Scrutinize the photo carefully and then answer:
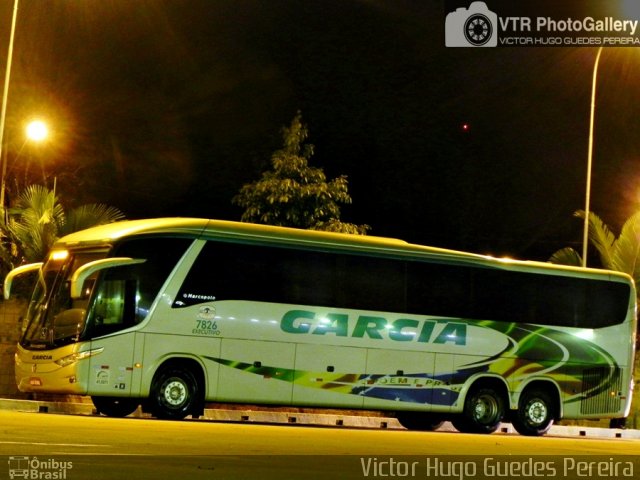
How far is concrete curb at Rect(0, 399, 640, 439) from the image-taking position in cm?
2380

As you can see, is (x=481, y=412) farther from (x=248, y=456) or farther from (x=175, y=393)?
(x=248, y=456)

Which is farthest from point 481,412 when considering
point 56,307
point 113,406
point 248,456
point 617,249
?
point 248,456

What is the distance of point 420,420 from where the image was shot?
25.9 meters

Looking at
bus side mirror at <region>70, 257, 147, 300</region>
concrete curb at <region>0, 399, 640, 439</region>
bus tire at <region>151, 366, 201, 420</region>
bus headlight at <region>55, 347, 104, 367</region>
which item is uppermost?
bus side mirror at <region>70, 257, 147, 300</region>

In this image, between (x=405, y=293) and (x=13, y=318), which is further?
(x=13, y=318)

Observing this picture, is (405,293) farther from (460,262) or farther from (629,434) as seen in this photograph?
(629,434)

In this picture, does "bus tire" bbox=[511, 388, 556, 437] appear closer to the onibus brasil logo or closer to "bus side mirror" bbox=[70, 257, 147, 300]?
"bus side mirror" bbox=[70, 257, 147, 300]

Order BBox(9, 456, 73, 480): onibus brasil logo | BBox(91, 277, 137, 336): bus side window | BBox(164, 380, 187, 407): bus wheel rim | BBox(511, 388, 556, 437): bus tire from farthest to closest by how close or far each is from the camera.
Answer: BBox(511, 388, 556, 437): bus tire < BBox(164, 380, 187, 407): bus wheel rim < BBox(91, 277, 137, 336): bus side window < BBox(9, 456, 73, 480): onibus brasil logo

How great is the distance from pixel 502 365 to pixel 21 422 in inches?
451

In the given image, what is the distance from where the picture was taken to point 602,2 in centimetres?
3444

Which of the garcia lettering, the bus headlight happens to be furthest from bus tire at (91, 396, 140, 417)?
the garcia lettering

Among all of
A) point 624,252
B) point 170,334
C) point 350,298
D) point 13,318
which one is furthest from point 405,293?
point 624,252

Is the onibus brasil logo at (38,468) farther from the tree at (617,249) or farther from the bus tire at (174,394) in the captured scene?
the tree at (617,249)

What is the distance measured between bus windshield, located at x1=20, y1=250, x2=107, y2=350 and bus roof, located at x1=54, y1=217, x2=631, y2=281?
32 centimetres
